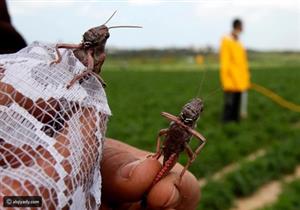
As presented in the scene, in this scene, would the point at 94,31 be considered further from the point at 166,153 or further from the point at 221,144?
the point at 221,144

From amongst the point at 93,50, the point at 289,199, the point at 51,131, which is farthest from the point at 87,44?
the point at 289,199

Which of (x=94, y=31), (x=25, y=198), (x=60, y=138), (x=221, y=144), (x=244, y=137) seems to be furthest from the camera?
(x=244, y=137)

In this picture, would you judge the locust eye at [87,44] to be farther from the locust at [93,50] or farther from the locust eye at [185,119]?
the locust eye at [185,119]

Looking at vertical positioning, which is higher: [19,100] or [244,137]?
[19,100]

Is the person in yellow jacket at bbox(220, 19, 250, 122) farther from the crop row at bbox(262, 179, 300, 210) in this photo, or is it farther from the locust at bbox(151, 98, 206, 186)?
the locust at bbox(151, 98, 206, 186)

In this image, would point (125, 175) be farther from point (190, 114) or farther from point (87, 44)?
point (87, 44)

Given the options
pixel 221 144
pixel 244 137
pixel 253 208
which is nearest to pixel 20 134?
pixel 253 208
